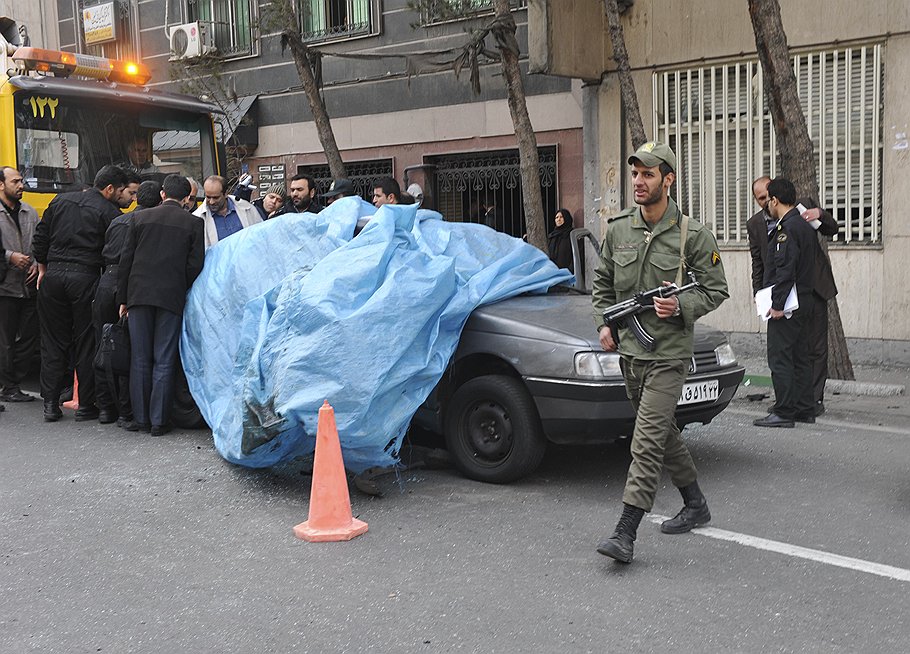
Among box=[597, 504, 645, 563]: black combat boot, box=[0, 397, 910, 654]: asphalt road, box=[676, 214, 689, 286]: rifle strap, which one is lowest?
box=[0, 397, 910, 654]: asphalt road

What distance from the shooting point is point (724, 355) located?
594 centimetres

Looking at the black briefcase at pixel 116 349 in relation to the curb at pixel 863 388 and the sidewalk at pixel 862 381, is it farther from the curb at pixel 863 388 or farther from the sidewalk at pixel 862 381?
the curb at pixel 863 388

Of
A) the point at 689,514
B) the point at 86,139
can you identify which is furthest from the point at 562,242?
the point at 689,514

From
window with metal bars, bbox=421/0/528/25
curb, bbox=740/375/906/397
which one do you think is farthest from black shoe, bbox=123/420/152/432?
window with metal bars, bbox=421/0/528/25

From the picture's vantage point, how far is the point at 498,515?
521 cm

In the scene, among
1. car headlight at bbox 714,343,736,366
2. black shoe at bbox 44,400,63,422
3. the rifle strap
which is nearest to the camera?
the rifle strap

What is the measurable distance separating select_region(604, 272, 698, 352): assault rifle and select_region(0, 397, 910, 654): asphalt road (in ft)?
3.07

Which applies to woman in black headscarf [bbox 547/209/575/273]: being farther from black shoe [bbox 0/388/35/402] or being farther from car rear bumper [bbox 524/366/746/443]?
car rear bumper [bbox 524/366/746/443]

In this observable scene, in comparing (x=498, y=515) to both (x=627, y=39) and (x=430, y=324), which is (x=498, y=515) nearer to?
(x=430, y=324)

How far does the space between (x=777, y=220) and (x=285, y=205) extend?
4.11m

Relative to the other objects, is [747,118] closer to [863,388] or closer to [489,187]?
[863,388]

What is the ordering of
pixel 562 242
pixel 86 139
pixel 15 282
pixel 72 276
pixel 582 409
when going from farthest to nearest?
pixel 562 242 < pixel 86 139 < pixel 15 282 < pixel 72 276 < pixel 582 409

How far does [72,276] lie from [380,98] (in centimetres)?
829

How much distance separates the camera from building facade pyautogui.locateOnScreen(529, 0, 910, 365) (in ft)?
34.9
